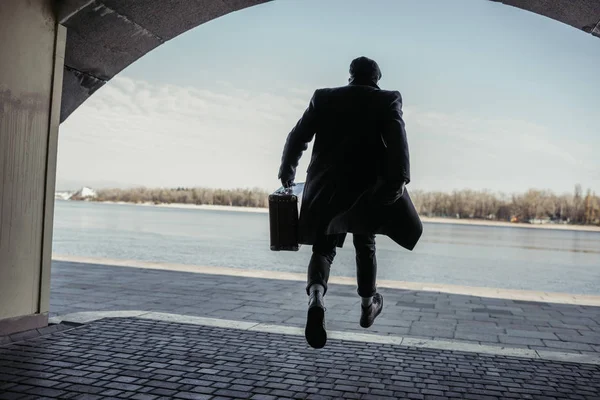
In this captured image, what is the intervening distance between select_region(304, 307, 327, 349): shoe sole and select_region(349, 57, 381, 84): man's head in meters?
1.70

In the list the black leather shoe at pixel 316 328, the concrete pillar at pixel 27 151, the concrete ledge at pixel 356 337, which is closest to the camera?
the black leather shoe at pixel 316 328

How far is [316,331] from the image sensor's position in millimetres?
4086

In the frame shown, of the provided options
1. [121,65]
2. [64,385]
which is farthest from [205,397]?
[121,65]

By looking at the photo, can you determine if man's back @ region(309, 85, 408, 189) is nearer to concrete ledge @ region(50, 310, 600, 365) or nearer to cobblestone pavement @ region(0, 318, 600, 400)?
cobblestone pavement @ region(0, 318, 600, 400)

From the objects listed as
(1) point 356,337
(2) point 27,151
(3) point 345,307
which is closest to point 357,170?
(1) point 356,337

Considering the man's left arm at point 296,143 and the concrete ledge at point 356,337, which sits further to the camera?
the concrete ledge at point 356,337

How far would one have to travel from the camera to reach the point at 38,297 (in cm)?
578

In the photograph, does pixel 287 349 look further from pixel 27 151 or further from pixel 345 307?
pixel 27 151

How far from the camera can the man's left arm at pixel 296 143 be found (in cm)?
465

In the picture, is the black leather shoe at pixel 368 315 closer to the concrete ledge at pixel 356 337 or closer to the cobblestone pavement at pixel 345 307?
the concrete ledge at pixel 356 337

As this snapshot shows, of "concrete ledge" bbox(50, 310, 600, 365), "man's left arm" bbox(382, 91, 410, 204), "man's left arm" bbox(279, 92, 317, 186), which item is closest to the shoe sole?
"man's left arm" bbox(382, 91, 410, 204)

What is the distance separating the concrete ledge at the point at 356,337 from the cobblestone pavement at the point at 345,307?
34 cm

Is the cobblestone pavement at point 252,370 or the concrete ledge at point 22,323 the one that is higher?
the concrete ledge at point 22,323

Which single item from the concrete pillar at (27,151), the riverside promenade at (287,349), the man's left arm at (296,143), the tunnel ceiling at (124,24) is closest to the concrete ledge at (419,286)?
the riverside promenade at (287,349)
